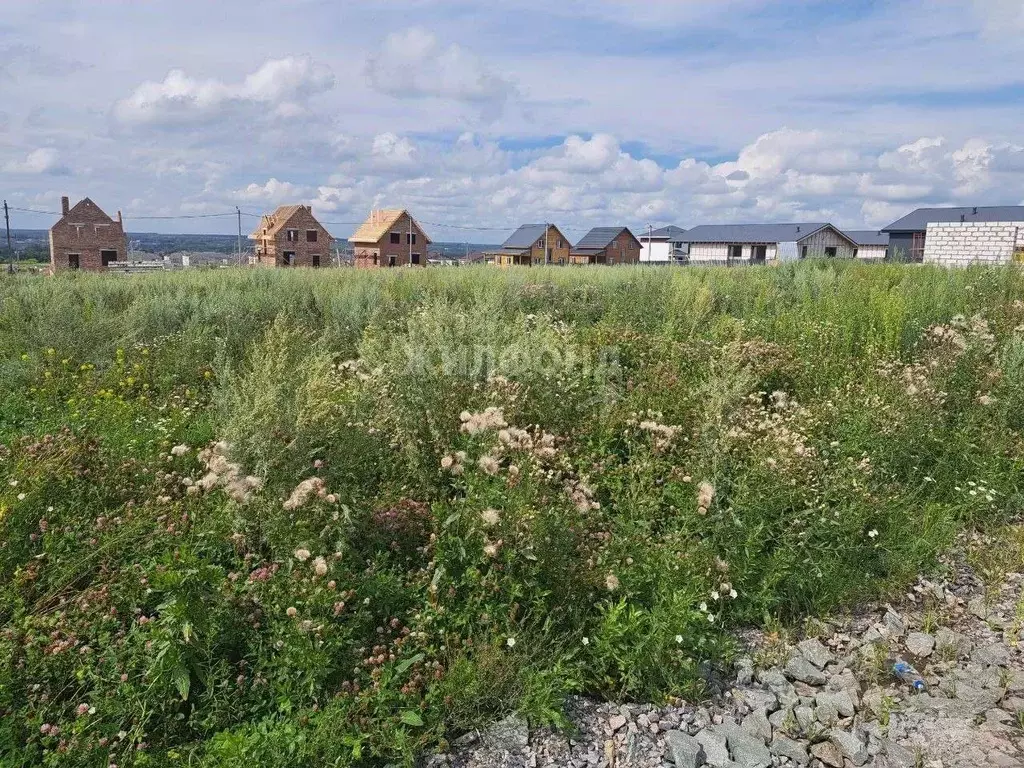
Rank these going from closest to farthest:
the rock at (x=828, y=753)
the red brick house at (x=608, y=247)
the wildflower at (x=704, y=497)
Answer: the rock at (x=828, y=753)
the wildflower at (x=704, y=497)
the red brick house at (x=608, y=247)

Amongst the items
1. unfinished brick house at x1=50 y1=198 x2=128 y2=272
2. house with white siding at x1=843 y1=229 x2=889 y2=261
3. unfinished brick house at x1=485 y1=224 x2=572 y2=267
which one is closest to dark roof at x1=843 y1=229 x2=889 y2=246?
house with white siding at x1=843 y1=229 x2=889 y2=261

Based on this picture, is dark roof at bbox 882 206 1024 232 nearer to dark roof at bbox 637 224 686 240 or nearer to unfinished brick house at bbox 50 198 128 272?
dark roof at bbox 637 224 686 240

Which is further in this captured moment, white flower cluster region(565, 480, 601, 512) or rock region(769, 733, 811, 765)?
white flower cluster region(565, 480, 601, 512)

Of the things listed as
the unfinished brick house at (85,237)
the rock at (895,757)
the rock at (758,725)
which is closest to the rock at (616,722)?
the rock at (758,725)

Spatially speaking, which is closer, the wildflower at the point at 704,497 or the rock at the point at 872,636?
the rock at the point at 872,636

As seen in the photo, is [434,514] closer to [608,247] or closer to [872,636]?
[872,636]

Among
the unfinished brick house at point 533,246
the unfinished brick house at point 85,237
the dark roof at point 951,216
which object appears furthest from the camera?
the unfinished brick house at point 533,246

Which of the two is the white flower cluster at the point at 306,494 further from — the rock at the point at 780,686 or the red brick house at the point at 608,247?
the red brick house at the point at 608,247

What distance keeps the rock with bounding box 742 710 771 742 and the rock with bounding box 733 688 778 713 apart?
54mm

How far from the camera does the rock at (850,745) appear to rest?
308cm

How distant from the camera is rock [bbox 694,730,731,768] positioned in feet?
9.87

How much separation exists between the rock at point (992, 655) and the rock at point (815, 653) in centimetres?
78

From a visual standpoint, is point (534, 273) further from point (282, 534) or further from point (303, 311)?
point (282, 534)

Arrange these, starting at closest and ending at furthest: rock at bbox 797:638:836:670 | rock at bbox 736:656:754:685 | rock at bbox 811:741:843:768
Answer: rock at bbox 811:741:843:768, rock at bbox 736:656:754:685, rock at bbox 797:638:836:670
